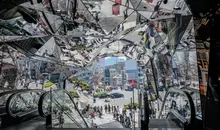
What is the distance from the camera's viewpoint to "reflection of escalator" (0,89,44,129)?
5153 mm

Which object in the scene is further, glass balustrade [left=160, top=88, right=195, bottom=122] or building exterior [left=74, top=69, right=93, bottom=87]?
building exterior [left=74, top=69, right=93, bottom=87]

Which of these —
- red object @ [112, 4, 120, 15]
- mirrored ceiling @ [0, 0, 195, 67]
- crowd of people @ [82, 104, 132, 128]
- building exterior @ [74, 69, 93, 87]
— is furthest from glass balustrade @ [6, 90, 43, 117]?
red object @ [112, 4, 120, 15]

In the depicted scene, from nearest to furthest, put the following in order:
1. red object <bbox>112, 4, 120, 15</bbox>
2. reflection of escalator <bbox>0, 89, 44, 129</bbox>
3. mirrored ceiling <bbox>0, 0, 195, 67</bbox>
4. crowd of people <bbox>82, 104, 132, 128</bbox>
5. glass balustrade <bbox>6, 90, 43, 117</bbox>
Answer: reflection of escalator <bbox>0, 89, 44, 129</bbox> < glass balustrade <bbox>6, 90, 43, 117</bbox> < mirrored ceiling <bbox>0, 0, 195, 67</bbox> < red object <bbox>112, 4, 120, 15</bbox> < crowd of people <bbox>82, 104, 132, 128</bbox>

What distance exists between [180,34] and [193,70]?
1378mm

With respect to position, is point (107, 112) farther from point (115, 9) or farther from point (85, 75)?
point (115, 9)

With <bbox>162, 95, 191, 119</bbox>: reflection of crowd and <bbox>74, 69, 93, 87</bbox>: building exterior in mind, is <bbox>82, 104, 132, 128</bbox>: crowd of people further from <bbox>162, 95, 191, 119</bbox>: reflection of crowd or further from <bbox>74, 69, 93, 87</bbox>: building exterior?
<bbox>162, 95, 191, 119</bbox>: reflection of crowd

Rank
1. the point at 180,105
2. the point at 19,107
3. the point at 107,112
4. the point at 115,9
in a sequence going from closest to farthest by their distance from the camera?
the point at 180,105 < the point at 19,107 < the point at 115,9 < the point at 107,112

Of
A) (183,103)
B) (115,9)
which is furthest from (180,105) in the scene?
(115,9)

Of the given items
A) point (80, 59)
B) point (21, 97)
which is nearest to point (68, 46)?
point (80, 59)

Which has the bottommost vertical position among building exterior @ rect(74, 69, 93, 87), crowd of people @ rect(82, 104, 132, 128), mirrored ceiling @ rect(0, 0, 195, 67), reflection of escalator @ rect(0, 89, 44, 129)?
crowd of people @ rect(82, 104, 132, 128)

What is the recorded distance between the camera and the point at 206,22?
3.83 m

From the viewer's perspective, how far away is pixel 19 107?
19.2 ft

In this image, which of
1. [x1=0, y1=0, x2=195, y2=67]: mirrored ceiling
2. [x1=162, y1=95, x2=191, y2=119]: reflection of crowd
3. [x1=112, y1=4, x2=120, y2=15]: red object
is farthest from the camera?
[x1=112, y1=4, x2=120, y2=15]: red object

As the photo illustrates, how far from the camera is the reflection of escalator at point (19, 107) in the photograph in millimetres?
5153
